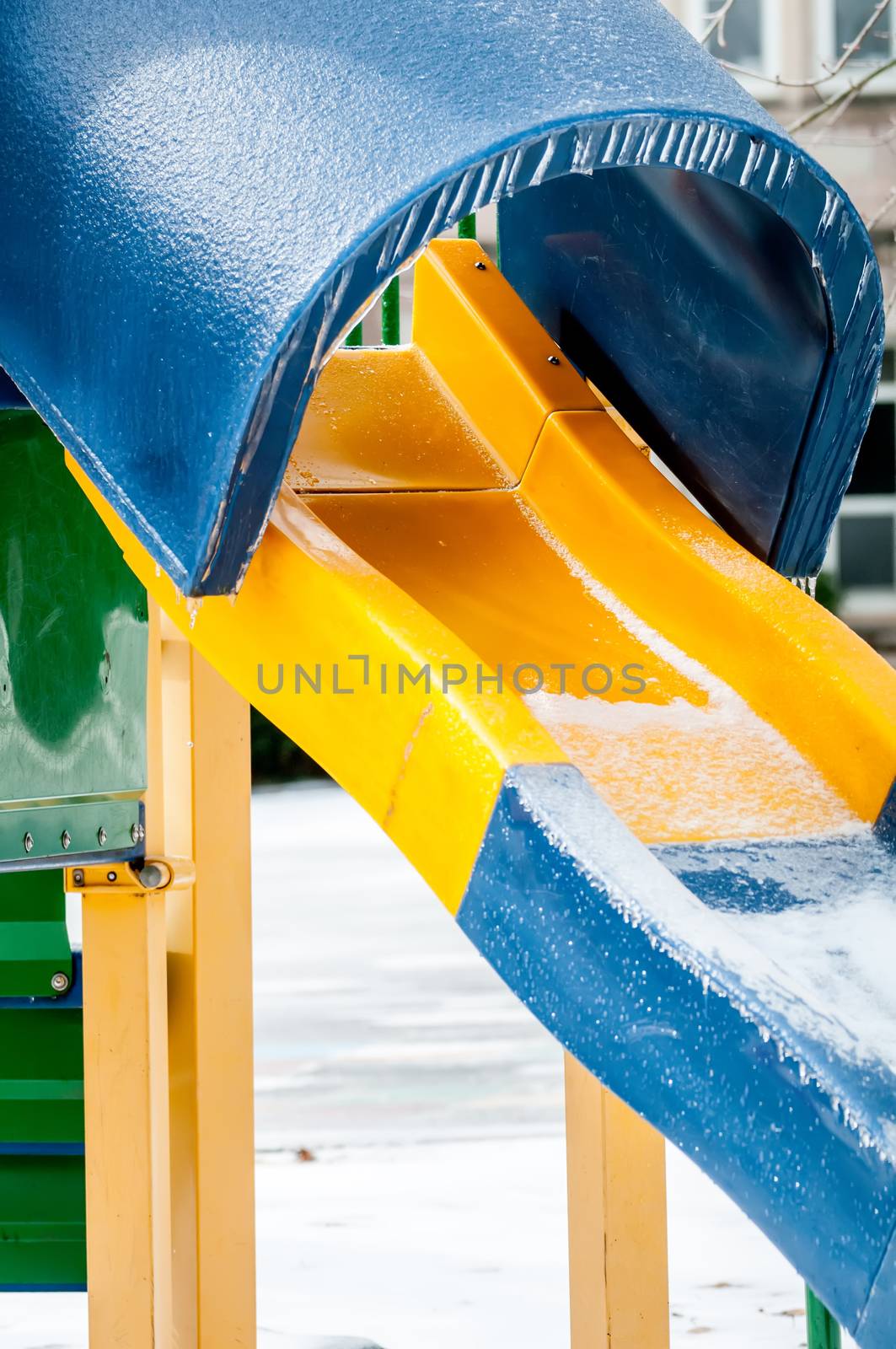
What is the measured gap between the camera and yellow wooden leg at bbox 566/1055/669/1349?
2.60 metres

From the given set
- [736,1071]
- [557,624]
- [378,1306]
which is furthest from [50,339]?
[378,1306]

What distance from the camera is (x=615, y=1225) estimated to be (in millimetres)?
2611

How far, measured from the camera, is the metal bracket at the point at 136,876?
85.0 inches

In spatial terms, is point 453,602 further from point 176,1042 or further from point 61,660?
point 176,1042

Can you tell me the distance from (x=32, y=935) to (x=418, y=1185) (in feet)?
6.41

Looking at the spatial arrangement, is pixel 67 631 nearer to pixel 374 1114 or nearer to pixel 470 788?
pixel 470 788

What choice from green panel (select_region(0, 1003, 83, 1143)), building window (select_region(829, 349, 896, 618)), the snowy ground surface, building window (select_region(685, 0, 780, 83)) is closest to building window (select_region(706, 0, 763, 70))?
building window (select_region(685, 0, 780, 83))

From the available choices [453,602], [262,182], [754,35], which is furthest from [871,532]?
[262,182]

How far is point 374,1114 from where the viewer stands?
4.78 metres

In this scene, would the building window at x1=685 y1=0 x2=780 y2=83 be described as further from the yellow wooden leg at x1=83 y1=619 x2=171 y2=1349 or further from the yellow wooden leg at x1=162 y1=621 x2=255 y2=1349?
the yellow wooden leg at x1=83 y1=619 x2=171 y2=1349

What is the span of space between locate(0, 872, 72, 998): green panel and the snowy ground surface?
87 cm

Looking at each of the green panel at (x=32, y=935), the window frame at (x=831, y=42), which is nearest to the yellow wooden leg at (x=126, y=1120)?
the green panel at (x=32, y=935)

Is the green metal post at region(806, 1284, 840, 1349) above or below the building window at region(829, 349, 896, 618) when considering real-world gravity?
above

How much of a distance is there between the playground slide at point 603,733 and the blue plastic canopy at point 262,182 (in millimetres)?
164
